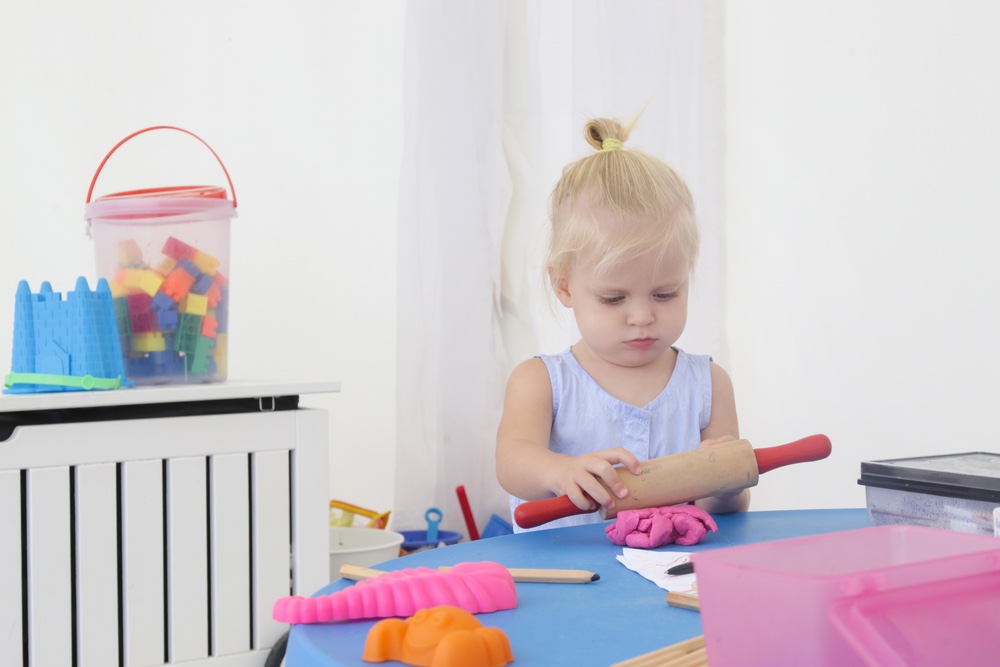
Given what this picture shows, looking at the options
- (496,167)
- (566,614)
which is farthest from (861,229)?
(566,614)

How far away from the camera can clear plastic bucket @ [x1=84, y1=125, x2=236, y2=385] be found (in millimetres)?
1281

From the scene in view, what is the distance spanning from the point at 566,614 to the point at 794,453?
1.14ft

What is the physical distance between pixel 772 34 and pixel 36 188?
1.41 m

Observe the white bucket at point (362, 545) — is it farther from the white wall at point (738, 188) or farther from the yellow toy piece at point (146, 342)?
the yellow toy piece at point (146, 342)

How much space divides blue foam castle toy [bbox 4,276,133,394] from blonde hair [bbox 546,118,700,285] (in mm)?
554

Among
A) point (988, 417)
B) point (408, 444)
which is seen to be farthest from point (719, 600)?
point (408, 444)

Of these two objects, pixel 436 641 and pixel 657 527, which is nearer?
pixel 436 641

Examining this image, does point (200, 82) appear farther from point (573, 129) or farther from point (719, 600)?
point (719, 600)

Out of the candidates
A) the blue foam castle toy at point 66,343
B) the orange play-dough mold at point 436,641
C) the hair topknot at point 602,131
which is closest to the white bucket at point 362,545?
the blue foam castle toy at point 66,343

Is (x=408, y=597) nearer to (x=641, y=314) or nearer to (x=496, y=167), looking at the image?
(x=641, y=314)

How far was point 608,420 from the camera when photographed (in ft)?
3.66

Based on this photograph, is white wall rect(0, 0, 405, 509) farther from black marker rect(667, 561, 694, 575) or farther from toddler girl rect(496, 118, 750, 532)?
black marker rect(667, 561, 694, 575)

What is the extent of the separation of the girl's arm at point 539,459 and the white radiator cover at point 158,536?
0.97 feet

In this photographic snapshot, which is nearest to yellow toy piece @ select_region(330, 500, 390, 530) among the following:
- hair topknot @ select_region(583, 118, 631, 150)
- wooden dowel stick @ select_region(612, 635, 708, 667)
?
hair topknot @ select_region(583, 118, 631, 150)
